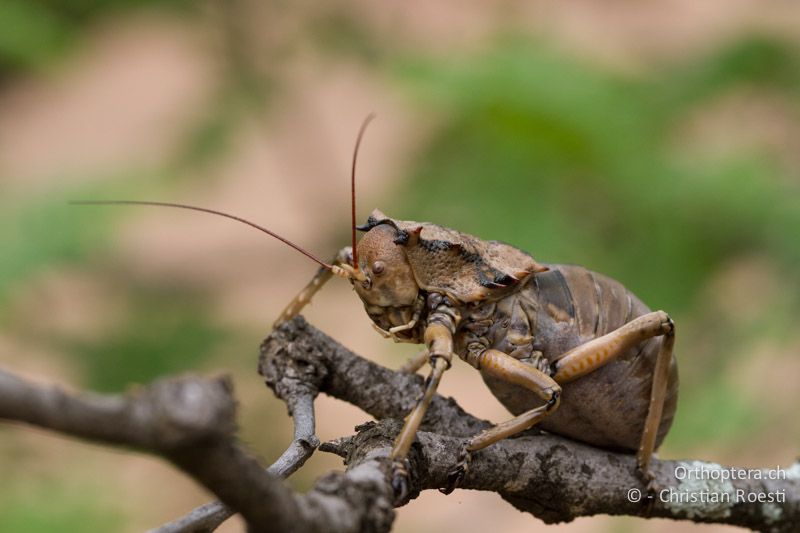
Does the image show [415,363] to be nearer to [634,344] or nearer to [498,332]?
[498,332]

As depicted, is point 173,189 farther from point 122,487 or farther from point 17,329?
point 122,487

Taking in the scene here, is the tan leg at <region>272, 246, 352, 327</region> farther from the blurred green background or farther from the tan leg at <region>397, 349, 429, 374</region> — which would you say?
the blurred green background

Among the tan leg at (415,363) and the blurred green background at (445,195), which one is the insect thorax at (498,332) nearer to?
the tan leg at (415,363)

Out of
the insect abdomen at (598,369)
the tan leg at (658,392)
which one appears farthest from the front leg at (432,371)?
the tan leg at (658,392)

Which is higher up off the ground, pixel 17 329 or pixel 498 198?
pixel 498 198

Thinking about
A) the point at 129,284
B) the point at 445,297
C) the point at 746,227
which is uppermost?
the point at 746,227

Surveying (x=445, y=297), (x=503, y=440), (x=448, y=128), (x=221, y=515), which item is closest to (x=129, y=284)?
(x=448, y=128)
